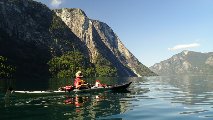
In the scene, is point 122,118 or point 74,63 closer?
point 122,118

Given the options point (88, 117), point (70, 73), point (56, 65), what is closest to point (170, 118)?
point (88, 117)

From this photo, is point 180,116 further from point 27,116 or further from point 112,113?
point 27,116

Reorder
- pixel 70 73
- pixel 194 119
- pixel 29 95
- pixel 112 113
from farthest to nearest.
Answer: pixel 70 73 < pixel 29 95 < pixel 112 113 < pixel 194 119

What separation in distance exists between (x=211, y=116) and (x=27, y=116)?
1426 centimetres

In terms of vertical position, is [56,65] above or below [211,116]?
above

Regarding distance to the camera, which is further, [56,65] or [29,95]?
[56,65]

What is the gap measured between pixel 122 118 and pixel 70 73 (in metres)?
159

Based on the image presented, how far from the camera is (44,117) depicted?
24.0m

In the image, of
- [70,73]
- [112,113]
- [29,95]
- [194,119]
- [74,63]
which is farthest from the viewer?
[74,63]

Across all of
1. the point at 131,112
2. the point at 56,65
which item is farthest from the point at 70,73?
the point at 131,112

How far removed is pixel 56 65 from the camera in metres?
192

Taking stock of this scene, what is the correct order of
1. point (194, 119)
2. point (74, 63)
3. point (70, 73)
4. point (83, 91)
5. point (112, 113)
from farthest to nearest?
point (74, 63) → point (70, 73) → point (83, 91) → point (112, 113) → point (194, 119)

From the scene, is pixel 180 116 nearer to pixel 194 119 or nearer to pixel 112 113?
pixel 194 119

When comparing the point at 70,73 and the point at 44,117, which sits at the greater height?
the point at 70,73
